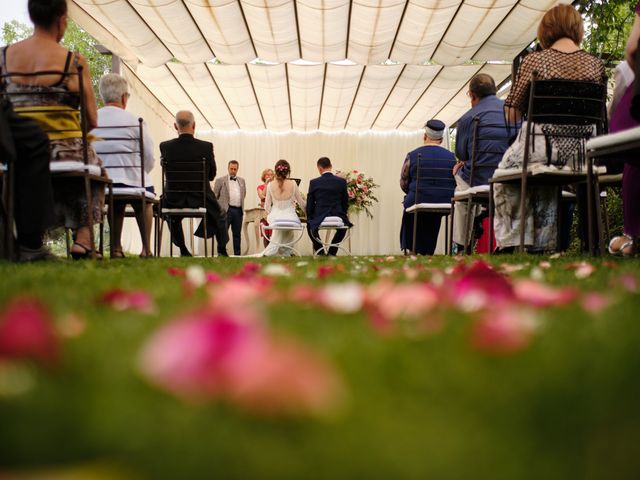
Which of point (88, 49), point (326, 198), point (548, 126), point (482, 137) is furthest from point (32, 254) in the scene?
point (88, 49)

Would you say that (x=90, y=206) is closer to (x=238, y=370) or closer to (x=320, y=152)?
(x=238, y=370)

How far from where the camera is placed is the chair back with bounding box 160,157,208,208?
6.68 metres

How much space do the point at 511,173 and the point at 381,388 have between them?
3799 mm

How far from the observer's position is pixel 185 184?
6703 millimetres

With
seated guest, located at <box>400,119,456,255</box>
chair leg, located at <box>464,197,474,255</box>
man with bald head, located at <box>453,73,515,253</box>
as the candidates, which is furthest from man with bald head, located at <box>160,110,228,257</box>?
chair leg, located at <box>464,197,474,255</box>

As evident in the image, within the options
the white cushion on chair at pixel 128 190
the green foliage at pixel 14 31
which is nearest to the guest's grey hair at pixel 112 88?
the white cushion on chair at pixel 128 190

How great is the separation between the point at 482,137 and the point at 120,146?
3125 mm

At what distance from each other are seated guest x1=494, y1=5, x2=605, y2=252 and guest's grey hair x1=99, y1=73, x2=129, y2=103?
129 inches

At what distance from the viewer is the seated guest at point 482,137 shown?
5410 millimetres

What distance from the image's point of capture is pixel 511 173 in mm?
4051

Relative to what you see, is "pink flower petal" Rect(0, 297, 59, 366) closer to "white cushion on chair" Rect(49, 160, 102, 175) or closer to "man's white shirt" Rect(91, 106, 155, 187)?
"white cushion on chair" Rect(49, 160, 102, 175)

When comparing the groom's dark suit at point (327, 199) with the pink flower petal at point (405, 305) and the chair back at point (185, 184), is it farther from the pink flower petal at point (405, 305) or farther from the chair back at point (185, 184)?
the pink flower petal at point (405, 305)

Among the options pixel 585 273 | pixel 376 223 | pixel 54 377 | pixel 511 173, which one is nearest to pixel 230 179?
pixel 376 223

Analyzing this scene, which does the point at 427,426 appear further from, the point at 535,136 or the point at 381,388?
the point at 535,136
